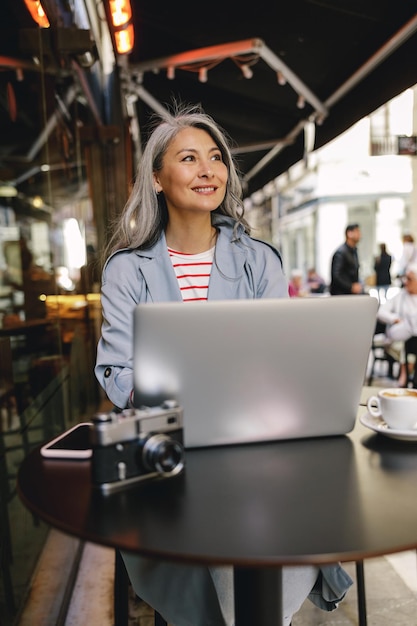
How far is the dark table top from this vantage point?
0.67 m

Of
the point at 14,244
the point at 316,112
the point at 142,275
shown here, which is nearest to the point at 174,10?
the point at 316,112

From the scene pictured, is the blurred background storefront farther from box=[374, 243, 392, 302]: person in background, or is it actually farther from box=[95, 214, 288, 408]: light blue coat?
box=[374, 243, 392, 302]: person in background

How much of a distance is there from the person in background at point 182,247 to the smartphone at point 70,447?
6.1 inches

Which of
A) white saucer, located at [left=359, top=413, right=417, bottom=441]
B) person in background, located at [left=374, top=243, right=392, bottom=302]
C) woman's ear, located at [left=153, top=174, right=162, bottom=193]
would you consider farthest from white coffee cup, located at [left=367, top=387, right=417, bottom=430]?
person in background, located at [left=374, top=243, right=392, bottom=302]

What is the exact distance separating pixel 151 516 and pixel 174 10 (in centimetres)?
351

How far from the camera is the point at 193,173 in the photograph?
1.42 meters

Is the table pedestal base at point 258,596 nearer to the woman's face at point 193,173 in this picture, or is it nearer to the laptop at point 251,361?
the laptop at point 251,361

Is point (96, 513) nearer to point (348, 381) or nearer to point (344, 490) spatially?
point (344, 490)

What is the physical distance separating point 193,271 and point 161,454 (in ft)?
2.49

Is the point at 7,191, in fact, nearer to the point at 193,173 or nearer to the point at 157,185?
the point at 157,185

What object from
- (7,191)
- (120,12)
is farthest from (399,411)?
(120,12)

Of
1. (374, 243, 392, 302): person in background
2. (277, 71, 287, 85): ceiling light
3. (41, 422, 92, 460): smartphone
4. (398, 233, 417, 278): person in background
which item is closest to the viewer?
(41, 422, 92, 460): smartphone

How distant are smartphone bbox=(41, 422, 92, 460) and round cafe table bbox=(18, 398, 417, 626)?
0.7 inches

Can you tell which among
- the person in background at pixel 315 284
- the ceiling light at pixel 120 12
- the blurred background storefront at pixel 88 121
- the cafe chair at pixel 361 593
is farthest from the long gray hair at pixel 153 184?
the person in background at pixel 315 284
